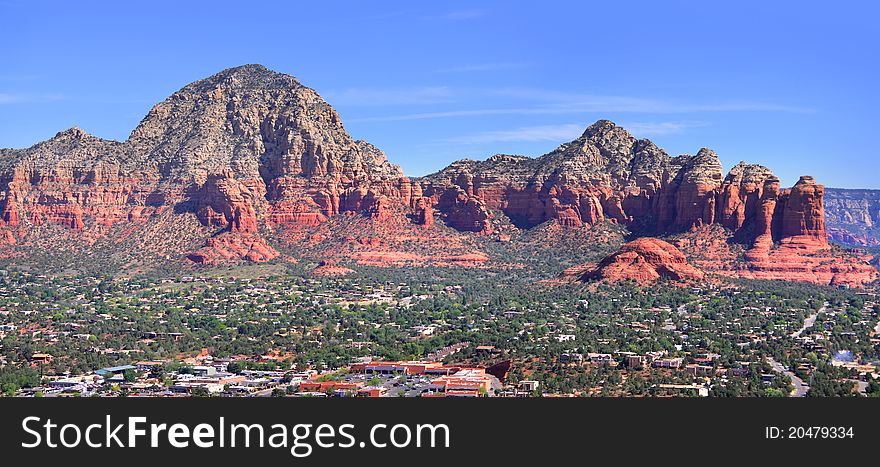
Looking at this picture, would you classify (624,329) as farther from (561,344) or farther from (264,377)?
(264,377)

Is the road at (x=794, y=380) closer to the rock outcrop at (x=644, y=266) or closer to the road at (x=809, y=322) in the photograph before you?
the road at (x=809, y=322)

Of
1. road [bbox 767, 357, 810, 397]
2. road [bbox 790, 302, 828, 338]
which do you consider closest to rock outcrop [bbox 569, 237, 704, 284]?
road [bbox 790, 302, 828, 338]

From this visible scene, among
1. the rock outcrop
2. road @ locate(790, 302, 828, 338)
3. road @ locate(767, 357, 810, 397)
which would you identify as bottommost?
road @ locate(767, 357, 810, 397)

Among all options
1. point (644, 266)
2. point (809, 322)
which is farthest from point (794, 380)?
point (644, 266)

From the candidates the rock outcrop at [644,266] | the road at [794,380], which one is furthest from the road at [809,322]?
the road at [794,380]

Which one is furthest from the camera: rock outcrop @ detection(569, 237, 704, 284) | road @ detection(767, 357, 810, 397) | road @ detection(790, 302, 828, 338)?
rock outcrop @ detection(569, 237, 704, 284)

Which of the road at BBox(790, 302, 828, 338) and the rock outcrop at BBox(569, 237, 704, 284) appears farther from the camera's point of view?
the rock outcrop at BBox(569, 237, 704, 284)

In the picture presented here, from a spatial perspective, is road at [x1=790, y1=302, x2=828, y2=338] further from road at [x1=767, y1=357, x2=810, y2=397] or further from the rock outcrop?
road at [x1=767, y1=357, x2=810, y2=397]
